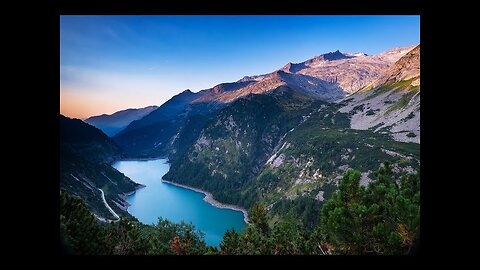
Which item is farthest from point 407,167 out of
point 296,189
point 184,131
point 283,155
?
point 184,131

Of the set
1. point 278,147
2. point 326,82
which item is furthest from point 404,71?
point 326,82

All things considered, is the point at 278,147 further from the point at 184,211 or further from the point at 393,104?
the point at 184,211

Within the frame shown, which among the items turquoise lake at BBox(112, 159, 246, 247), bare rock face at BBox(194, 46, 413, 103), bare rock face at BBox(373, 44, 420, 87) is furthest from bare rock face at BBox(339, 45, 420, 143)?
bare rock face at BBox(194, 46, 413, 103)

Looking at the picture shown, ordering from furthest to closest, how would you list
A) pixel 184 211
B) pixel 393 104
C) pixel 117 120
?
pixel 117 120, pixel 393 104, pixel 184 211

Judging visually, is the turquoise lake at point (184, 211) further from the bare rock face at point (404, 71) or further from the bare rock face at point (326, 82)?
the bare rock face at point (326, 82)

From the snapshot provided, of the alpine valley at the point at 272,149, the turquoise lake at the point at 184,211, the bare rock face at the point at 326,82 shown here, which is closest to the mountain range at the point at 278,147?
the alpine valley at the point at 272,149

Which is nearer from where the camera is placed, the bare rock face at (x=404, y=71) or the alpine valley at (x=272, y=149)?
the alpine valley at (x=272, y=149)

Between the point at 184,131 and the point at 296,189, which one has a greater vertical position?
the point at 184,131

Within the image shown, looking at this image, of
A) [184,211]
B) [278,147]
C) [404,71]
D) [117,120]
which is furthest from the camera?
[117,120]

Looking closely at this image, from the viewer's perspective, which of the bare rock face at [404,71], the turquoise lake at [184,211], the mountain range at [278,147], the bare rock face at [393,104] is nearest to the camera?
the turquoise lake at [184,211]

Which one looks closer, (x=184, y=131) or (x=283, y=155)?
(x=283, y=155)
